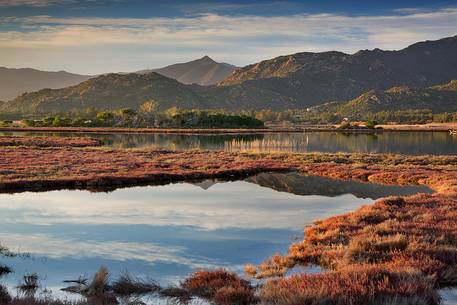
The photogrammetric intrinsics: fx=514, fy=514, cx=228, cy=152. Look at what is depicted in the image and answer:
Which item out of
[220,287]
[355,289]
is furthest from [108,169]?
[355,289]

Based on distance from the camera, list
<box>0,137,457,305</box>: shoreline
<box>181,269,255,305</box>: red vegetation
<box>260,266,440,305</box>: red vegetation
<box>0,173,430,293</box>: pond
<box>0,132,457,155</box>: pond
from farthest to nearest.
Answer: <box>0,132,457,155</box>: pond, <box>0,173,430,293</box>: pond, <box>181,269,255,305</box>: red vegetation, <box>0,137,457,305</box>: shoreline, <box>260,266,440,305</box>: red vegetation

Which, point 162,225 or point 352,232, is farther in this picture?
point 162,225

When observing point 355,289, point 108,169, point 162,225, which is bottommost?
point 162,225

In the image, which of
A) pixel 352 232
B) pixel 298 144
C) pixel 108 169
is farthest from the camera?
pixel 298 144

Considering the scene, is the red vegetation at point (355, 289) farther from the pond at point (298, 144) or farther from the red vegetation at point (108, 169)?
the pond at point (298, 144)

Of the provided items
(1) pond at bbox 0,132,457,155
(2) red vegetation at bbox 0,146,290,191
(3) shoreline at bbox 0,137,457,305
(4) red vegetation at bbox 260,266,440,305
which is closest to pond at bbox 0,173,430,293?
(3) shoreline at bbox 0,137,457,305

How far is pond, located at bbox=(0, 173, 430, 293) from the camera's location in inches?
689

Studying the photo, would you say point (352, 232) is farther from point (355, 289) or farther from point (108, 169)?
point (108, 169)

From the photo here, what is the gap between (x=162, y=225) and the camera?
80.4ft

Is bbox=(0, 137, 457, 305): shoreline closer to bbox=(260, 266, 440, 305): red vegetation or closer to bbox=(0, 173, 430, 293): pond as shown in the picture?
bbox=(260, 266, 440, 305): red vegetation

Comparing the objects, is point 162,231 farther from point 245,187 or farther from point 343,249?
point 245,187

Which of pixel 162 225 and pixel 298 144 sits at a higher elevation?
pixel 298 144

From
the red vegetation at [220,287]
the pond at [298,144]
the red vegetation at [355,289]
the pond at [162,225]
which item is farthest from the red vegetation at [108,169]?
the red vegetation at [355,289]

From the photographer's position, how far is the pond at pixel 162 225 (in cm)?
1750
